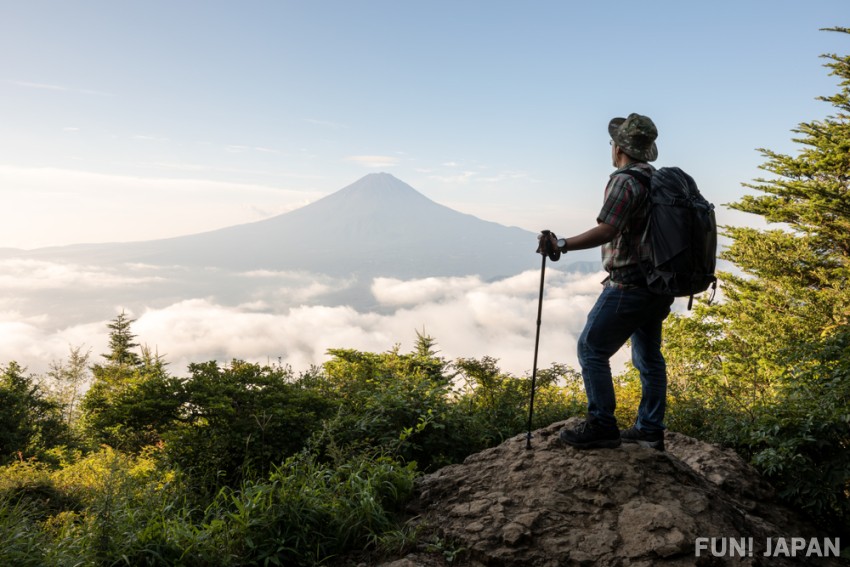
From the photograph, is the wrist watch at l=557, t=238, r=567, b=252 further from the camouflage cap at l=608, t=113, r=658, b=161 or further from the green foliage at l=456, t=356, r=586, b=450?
the green foliage at l=456, t=356, r=586, b=450

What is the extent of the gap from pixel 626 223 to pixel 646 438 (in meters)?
1.57

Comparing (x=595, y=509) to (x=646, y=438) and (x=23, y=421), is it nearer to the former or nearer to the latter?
(x=646, y=438)

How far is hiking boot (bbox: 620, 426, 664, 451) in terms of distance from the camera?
12.3ft

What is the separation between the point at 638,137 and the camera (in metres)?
3.44

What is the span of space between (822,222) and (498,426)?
1967 centimetres

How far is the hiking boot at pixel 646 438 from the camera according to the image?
376cm

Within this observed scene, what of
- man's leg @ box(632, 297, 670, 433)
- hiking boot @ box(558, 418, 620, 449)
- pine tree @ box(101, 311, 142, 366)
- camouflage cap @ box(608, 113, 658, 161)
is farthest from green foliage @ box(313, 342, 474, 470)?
pine tree @ box(101, 311, 142, 366)

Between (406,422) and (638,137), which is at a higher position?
(638,137)

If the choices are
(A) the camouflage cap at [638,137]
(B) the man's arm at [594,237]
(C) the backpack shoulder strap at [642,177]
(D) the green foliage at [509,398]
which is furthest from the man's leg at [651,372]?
(D) the green foliage at [509,398]

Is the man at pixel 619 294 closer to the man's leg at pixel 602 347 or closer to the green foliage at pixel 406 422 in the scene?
the man's leg at pixel 602 347

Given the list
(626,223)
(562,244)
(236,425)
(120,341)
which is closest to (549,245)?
(562,244)

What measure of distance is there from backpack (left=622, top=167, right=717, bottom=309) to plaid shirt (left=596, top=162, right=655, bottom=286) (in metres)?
0.05

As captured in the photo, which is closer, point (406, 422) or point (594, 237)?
point (594, 237)

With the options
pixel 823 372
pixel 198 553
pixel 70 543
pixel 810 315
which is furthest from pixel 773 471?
pixel 810 315
